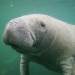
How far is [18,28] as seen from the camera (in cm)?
295

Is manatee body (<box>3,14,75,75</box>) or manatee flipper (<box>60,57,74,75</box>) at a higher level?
manatee body (<box>3,14,75,75</box>)

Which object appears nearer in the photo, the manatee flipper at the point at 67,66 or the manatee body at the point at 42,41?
the manatee body at the point at 42,41

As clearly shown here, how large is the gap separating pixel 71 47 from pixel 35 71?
18.8 ft

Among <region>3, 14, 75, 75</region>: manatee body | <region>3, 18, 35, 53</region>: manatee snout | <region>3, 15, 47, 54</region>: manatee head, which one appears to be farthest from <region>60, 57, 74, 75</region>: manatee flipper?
<region>3, 18, 35, 53</region>: manatee snout

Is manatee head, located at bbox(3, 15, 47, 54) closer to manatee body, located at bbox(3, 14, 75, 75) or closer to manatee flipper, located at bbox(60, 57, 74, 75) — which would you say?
manatee body, located at bbox(3, 14, 75, 75)

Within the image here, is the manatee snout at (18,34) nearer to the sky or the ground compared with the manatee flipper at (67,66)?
nearer to the sky

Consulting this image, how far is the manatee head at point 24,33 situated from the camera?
9.57 ft

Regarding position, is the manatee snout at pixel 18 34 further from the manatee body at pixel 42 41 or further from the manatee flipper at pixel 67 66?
the manatee flipper at pixel 67 66

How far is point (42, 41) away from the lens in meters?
3.73

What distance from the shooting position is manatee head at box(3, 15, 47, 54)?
292 cm

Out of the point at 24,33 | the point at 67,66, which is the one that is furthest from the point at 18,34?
the point at 67,66

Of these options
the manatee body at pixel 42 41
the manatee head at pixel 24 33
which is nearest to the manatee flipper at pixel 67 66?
the manatee body at pixel 42 41

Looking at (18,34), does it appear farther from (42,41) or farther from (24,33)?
(42,41)

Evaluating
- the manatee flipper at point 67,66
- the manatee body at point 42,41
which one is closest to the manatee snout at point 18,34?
the manatee body at point 42,41
